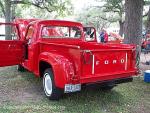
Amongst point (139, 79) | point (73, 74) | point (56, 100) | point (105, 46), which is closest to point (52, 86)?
point (56, 100)

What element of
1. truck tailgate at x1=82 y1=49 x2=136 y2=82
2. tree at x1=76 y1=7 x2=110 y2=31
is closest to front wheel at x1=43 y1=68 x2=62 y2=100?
truck tailgate at x1=82 y1=49 x2=136 y2=82

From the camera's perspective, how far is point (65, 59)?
19.8 ft

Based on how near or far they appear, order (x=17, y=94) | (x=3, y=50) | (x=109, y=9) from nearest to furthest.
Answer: (x=17, y=94) → (x=3, y=50) → (x=109, y=9)

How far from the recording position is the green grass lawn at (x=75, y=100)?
6066mm

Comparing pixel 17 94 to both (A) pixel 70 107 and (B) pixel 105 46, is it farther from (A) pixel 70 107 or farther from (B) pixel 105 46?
(B) pixel 105 46

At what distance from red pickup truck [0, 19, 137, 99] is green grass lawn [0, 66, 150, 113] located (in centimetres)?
32

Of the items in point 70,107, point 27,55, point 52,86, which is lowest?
point 70,107

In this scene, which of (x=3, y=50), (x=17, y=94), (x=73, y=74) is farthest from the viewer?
(x=3, y=50)

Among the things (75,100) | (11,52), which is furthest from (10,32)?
(75,100)

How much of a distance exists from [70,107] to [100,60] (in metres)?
1.16

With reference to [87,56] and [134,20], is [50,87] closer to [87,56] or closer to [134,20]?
[87,56]

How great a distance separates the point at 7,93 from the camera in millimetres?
7230

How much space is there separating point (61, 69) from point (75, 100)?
1.06m

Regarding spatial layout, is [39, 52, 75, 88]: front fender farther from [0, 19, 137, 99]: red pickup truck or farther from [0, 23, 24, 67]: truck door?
[0, 23, 24, 67]: truck door
